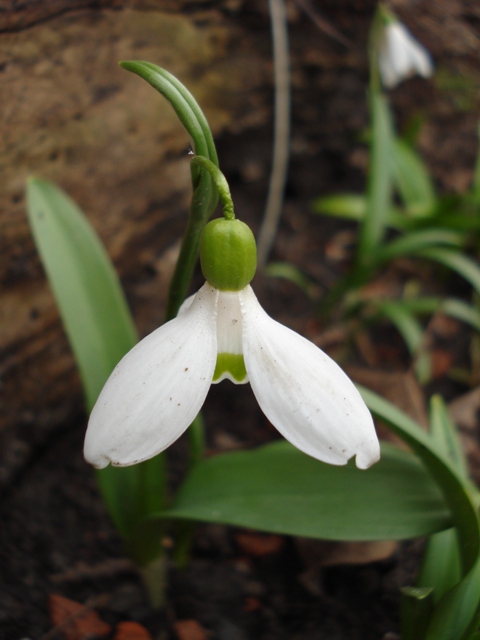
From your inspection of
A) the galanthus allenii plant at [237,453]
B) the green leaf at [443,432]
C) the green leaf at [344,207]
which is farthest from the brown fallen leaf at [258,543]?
the green leaf at [344,207]

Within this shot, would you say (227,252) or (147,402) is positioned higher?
(227,252)

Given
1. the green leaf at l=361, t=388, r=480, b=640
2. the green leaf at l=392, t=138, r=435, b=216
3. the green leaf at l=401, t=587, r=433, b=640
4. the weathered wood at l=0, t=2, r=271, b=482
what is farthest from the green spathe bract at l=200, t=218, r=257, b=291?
the green leaf at l=392, t=138, r=435, b=216

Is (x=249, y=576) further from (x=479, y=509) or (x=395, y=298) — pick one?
(x=395, y=298)

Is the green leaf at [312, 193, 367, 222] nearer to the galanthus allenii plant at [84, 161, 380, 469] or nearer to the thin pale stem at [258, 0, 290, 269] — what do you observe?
the thin pale stem at [258, 0, 290, 269]

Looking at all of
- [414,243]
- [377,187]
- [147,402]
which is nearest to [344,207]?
[377,187]

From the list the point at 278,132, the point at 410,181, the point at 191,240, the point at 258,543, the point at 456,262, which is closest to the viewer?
the point at 191,240

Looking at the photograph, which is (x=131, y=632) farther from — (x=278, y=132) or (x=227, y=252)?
(x=278, y=132)

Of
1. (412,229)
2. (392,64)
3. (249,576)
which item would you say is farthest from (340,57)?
(249,576)
